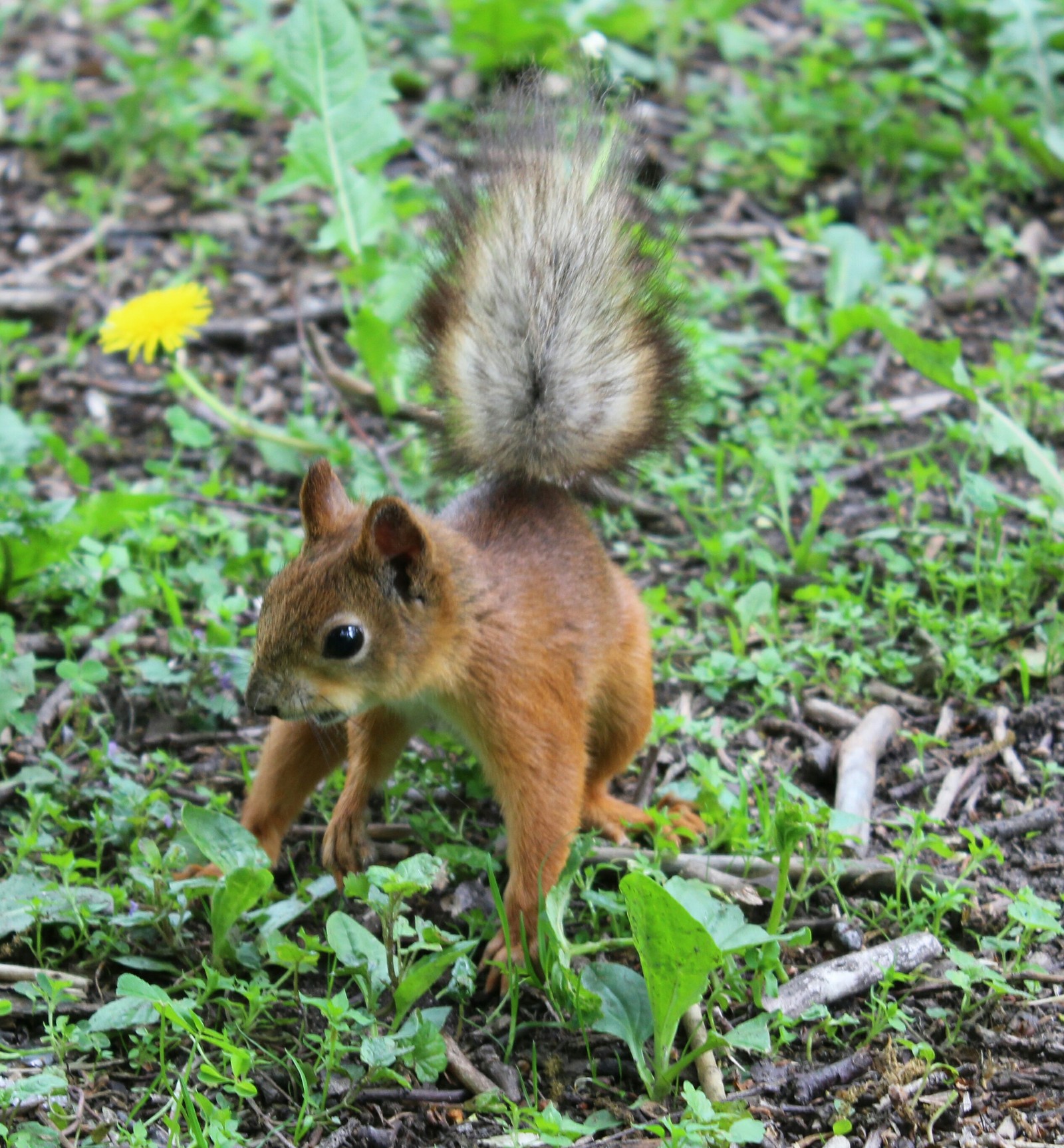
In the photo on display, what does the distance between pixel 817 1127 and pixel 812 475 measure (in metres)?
1.76

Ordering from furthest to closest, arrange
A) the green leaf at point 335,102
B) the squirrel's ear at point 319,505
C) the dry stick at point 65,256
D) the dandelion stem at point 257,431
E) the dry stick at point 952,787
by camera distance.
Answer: the dry stick at point 65,256 → the green leaf at point 335,102 → the dandelion stem at point 257,431 → the dry stick at point 952,787 → the squirrel's ear at point 319,505

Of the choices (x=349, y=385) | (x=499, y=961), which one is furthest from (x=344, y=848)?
(x=349, y=385)

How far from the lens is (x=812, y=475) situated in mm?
3252

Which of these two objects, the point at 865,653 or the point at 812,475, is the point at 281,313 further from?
the point at 865,653

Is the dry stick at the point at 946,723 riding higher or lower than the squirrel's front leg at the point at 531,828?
lower

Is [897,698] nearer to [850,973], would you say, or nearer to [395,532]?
[850,973]

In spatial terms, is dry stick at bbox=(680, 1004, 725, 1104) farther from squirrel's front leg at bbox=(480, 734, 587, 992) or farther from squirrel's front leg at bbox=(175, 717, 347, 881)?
squirrel's front leg at bbox=(175, 717, 347, 881)

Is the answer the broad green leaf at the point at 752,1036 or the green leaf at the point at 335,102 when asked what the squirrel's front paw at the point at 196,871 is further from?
the green leaf at the point at 335,102

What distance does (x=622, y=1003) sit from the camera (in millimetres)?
1868

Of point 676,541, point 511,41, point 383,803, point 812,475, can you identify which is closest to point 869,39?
point 511,41

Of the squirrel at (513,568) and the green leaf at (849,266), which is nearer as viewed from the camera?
the squirrel at (513,568)

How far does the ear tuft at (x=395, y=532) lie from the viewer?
6.36 ft

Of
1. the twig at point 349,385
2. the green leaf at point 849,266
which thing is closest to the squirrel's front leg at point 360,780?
the twig at point 349,385

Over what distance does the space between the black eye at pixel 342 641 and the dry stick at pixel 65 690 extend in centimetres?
73
